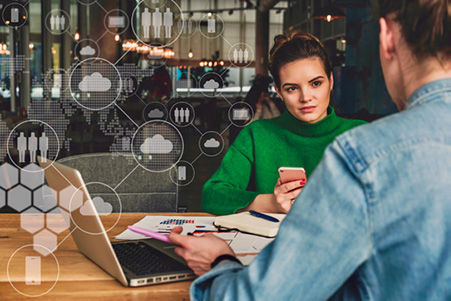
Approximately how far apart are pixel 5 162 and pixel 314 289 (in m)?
3.96

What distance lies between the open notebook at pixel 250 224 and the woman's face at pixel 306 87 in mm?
619

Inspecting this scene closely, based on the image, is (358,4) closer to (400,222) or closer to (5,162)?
(5,162)

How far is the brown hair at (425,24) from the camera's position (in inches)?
30.1

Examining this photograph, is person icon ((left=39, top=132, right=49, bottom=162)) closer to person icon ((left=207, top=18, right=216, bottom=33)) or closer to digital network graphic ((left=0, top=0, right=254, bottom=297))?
digital network graphic ((left=0, top=0, right=254, bottom=297))

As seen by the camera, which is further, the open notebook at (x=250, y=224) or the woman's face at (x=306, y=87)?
the woman's face at (x=306, y=87)

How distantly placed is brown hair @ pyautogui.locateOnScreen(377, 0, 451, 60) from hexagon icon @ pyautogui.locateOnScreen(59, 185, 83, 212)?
69 cm

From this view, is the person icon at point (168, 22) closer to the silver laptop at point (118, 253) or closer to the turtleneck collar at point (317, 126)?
the turtleneck collar at point (317, 126)

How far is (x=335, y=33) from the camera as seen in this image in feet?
26.4

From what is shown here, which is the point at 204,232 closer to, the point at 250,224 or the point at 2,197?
the point at 250,224

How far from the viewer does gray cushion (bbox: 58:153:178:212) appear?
95.5 inches

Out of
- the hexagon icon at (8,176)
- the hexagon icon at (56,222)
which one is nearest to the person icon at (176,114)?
the hexagon icon at (8,176)

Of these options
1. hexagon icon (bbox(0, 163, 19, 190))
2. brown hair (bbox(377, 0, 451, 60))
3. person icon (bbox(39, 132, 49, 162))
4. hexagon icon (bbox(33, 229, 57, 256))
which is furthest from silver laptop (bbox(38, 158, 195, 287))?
person icon (bbox(39, 132, 49, 162))

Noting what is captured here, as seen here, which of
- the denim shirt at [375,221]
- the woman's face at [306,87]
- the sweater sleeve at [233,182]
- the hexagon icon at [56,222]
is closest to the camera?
the denim shirt at [375,221]
